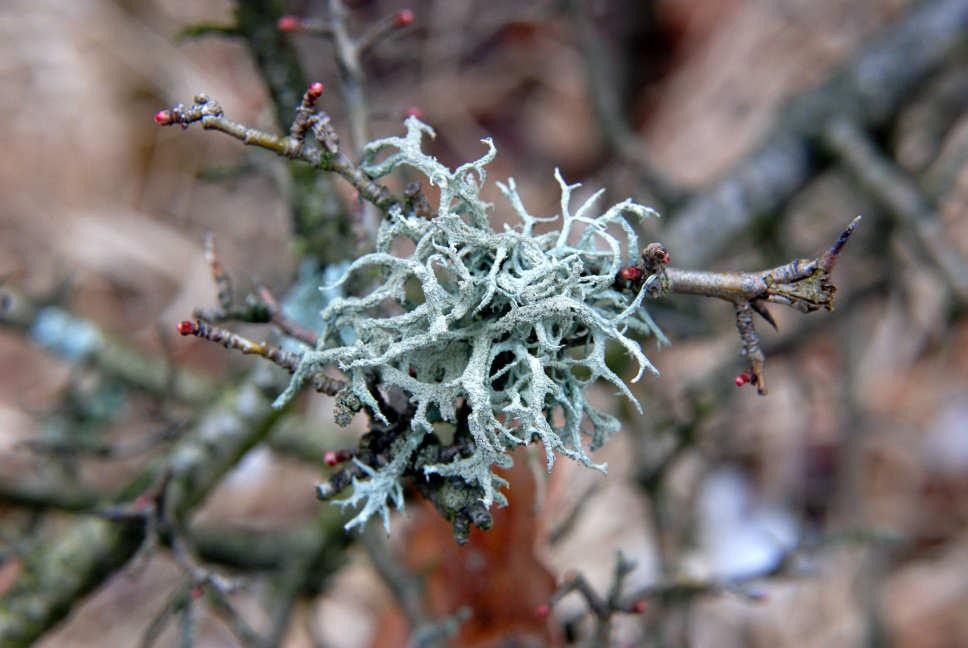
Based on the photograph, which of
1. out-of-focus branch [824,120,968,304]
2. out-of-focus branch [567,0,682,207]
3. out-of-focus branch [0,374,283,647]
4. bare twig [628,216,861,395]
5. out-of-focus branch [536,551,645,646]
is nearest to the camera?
bare twig [628,216,861,395]

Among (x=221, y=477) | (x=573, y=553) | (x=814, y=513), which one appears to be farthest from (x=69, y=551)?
(x=814, y=513)

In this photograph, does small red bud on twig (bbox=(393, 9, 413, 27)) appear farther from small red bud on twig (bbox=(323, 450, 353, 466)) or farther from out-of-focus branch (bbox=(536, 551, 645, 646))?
out-of-focus branch (bbox=(536, 551, 645, 646))

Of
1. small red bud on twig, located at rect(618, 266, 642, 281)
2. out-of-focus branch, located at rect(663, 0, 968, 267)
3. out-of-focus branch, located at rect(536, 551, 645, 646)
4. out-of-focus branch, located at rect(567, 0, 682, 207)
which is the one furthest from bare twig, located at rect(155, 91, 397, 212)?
out-of-focus branch, located at rect(567, 0, 682, 207)

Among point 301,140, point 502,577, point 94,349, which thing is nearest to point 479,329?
point 301,140

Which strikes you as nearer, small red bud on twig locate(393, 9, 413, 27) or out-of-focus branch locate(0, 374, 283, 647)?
small red bud on twig locate(393, 9, 413, 27)

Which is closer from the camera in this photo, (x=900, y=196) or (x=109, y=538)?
(x=109, y=538)

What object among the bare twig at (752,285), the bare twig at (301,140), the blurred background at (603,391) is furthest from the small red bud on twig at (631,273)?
the blurred background at (603,391)

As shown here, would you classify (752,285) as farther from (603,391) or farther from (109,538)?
(109,538)

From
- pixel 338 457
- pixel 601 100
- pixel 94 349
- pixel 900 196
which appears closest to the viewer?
pixel 338 457
